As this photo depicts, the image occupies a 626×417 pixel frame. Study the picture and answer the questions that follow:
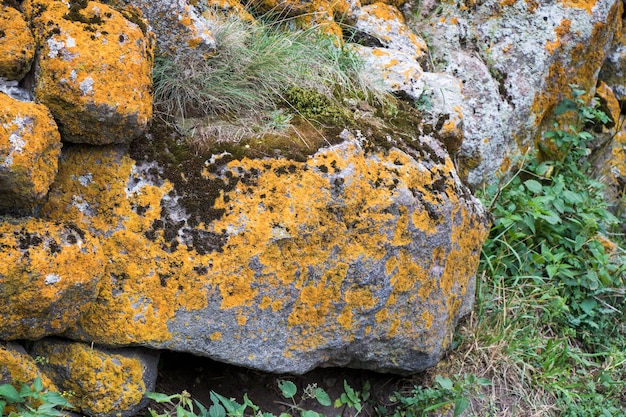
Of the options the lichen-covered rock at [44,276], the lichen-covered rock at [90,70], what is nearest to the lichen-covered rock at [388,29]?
the lichen-covered rock at [90,70]

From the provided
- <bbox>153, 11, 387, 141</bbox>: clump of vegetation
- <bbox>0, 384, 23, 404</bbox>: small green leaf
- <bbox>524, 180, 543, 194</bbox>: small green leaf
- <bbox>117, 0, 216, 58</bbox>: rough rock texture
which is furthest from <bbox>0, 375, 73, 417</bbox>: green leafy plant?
<bbox>524, 180, 543, 194</bbox>: small green leaf

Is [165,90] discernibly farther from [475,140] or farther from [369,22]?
[475,140]

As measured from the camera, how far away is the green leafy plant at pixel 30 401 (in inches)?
82.3

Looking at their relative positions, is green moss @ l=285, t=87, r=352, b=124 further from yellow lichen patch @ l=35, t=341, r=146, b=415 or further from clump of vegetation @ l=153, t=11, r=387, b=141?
yellow lichen patch @ l=35, t=341, r=146, b=415

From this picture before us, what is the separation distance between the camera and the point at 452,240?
306 centimetres

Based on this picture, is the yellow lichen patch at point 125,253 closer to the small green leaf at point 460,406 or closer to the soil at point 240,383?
the soil at point 240,383

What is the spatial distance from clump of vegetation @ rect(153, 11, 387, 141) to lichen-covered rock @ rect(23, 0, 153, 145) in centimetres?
33

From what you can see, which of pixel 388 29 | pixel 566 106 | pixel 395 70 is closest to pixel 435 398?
pixel 395 70

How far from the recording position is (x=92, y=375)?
94.6 inches

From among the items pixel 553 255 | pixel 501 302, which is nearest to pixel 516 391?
pixel 501 302

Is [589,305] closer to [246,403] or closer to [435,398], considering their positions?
[435,398]

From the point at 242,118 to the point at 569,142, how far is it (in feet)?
9.17

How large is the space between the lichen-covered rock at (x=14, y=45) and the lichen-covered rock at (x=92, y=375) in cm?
101

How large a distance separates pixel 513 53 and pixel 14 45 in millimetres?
3231
